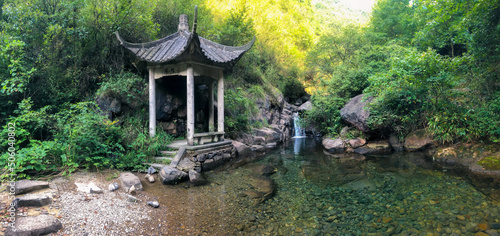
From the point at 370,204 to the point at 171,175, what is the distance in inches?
180

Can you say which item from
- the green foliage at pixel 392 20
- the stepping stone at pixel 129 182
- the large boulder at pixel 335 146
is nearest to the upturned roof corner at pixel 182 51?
the stepping stone at pixel 129 182

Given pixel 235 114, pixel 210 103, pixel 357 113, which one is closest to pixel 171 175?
pixel 210 103

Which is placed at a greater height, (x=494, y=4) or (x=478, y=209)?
(x=494, y=4)

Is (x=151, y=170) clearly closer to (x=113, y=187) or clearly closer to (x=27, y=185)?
(x=113, y=187)

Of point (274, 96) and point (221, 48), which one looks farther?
point (274, 96)

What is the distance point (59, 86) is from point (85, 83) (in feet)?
2.33

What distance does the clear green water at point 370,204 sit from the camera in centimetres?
410

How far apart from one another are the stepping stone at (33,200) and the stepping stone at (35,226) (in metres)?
0.50

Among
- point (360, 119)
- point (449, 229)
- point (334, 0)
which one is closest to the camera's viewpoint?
point (449, 229)

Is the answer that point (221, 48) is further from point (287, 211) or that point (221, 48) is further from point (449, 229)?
point (449, 229)

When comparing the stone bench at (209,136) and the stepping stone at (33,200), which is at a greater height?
the stone bench at (209,136)

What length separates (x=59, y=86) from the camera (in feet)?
24.2

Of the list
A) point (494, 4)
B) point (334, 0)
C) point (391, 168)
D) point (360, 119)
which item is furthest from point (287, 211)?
point (334, 0)

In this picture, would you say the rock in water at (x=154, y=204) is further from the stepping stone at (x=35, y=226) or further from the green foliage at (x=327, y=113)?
the green foliage at (x=327, y=113)
